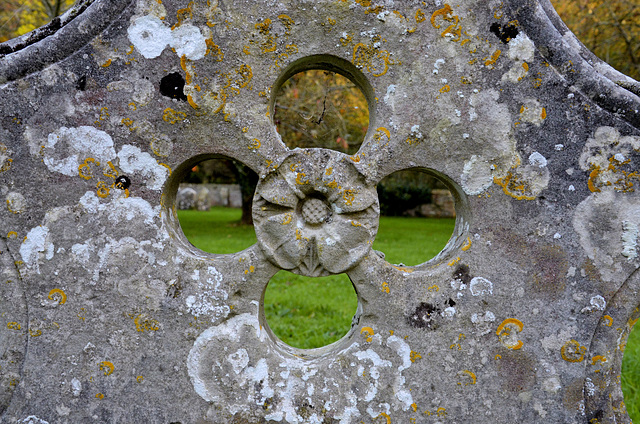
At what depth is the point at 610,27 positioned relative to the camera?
25.2 ft

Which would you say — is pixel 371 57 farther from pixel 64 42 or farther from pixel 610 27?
pixel 610 27

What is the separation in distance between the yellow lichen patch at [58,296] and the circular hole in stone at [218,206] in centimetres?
408

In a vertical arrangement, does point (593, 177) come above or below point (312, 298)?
above

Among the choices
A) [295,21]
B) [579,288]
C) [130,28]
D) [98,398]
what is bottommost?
[98,398]

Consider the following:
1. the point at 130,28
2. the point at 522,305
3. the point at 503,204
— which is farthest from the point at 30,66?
the point at 522,305

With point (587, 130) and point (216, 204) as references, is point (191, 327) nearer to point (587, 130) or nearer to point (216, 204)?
point (587, 130)

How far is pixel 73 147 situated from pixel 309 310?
133 inches

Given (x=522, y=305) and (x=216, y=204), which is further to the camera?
(x=216, y=204)

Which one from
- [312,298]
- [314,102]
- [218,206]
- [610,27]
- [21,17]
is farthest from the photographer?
[218,206]

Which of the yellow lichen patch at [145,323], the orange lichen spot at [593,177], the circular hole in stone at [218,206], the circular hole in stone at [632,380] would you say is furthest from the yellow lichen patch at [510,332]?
the circular hole in stone at [218,206]

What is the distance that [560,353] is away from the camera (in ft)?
6.31

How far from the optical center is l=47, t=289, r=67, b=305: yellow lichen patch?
1.92 meters

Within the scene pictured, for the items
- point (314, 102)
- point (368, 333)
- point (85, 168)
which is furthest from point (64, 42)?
point (314, 102)

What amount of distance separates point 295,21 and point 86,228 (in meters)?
1.15
